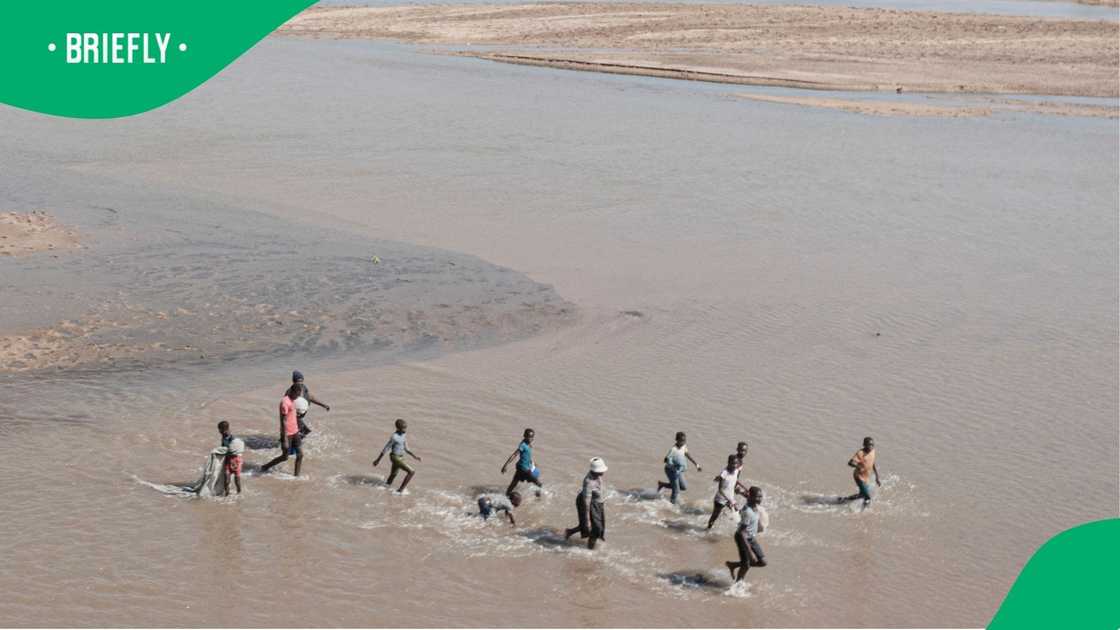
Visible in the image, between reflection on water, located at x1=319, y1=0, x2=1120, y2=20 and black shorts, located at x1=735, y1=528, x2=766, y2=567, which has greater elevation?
reflection on water, located at x1=319, y1=0, x2=1120, y2=20

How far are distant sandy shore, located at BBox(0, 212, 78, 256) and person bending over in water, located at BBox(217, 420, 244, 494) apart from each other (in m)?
13.7

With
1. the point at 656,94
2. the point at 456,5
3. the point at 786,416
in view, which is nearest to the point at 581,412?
the point at 786,416

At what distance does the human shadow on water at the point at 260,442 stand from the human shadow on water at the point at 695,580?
653 centimetres

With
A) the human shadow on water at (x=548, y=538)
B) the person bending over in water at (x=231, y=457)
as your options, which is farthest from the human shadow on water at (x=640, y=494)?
the person bending over in water at (x=231, y=457)

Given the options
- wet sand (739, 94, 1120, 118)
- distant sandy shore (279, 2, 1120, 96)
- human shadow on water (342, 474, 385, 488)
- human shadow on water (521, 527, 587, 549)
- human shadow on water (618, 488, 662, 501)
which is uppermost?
distant sandy shore (279, 2, 1120, 96)

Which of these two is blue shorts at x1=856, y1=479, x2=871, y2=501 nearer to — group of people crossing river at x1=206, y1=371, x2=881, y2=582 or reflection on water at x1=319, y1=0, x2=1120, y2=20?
group of people crossing river at x1=206, y1=371, x2=881, y2=582

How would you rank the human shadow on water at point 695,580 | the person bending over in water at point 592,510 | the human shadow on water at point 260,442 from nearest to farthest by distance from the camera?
the human shadow on water at point 695,580 → the person bending over in water at point 592,510 → the human shadow on water at point 260,442

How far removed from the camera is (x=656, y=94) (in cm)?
5244

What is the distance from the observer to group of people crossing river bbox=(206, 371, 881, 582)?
560 inches

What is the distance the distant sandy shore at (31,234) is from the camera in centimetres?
2641

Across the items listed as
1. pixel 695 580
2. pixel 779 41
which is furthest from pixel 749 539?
pixel 779 41

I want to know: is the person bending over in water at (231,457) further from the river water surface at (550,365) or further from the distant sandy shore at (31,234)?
the distant sandy shore at (31,234)

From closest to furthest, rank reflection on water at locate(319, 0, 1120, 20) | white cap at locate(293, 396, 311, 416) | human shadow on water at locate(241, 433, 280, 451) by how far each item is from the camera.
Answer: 1. white cap at locate(293, 396, 311, 416)
2. human shadow on water at locate(241, 433, 280, 451)
3. reflection on water at locate(319, 0, 1120, 20)

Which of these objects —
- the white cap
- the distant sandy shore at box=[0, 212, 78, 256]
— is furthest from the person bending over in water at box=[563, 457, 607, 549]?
the distant sandy shore at box=[0, 212, 78, 256]
